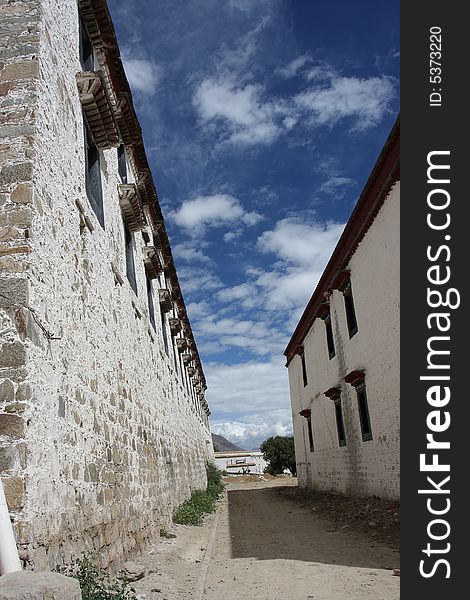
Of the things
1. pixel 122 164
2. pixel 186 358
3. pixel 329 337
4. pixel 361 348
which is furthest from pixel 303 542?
pixel 186 358

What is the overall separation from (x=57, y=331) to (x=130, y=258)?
218 inches

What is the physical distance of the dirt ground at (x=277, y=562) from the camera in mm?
6090

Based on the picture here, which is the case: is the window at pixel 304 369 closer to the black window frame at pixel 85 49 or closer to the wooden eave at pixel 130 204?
the wooden eave at pixel 130 204

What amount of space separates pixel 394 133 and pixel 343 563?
7689 millimetres

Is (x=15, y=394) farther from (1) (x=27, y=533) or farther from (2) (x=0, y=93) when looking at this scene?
(2) (x=0, y=93)

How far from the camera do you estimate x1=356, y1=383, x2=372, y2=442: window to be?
13.4 m

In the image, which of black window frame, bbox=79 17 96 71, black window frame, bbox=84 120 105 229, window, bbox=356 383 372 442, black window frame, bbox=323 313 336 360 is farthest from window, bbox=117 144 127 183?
black window frame, bbox=323 313 336 360

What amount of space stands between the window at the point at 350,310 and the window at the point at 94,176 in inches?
323

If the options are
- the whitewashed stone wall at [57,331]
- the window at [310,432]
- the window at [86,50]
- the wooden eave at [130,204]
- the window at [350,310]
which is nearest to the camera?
the whitewashed stone wall at [57,331]

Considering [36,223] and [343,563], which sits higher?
[36,223]

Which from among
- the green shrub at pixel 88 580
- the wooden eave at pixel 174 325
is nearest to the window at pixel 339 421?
the wooden eave at pixel 174 325

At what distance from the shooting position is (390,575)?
6586mm

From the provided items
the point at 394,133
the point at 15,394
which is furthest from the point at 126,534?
the point at 394,133

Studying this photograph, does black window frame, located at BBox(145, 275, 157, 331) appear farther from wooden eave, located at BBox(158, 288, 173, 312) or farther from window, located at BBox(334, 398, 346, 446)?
window, located at BBox(334, 398, 346, 446)
